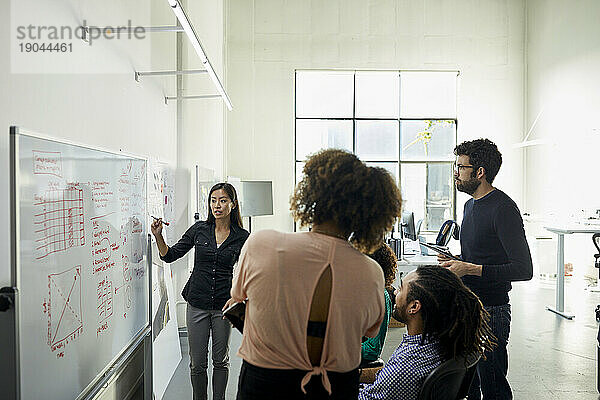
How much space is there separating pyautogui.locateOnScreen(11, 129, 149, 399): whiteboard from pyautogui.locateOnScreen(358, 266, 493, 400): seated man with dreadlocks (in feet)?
3.82

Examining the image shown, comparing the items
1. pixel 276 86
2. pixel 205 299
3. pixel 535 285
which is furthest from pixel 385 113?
pixel 205 299

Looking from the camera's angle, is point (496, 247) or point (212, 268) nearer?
point (496, 247)

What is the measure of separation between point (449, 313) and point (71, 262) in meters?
1.46

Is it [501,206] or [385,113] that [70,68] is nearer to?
[501,206]

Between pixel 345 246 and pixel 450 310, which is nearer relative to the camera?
pixel 345 246

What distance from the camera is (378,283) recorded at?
181cm

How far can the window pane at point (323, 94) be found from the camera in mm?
11359

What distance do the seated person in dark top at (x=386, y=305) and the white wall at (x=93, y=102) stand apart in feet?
4.91

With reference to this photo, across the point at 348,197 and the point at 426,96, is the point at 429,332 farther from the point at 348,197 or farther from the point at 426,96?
the point at 426,96

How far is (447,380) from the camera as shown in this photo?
2.08 m

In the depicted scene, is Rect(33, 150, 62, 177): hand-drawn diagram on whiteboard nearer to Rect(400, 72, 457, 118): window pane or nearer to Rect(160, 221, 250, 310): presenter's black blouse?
Rect(160, 221, 250, 310): presenter's black blouse

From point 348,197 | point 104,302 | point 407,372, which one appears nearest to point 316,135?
point 104,302

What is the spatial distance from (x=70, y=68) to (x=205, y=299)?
1.73 m

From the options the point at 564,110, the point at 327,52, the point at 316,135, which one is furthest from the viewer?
the point at 316,135
